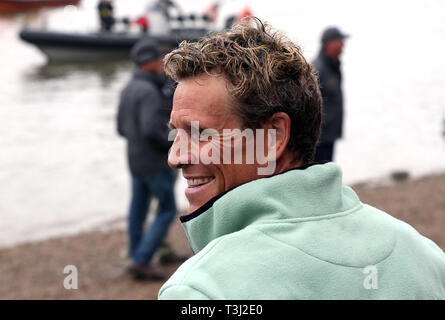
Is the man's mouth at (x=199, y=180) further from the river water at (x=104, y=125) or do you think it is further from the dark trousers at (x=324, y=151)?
the dark trousers at (x=324, y=151)

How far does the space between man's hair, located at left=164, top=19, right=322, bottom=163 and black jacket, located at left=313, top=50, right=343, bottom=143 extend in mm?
4474

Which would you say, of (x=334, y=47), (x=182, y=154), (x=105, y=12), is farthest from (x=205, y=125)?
(x=105, y=12)

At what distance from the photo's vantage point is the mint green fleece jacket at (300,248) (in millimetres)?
1076

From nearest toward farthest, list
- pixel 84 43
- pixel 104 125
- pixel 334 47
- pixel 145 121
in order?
pixel 145 121
pixel 334 47
pixel 104 125
pixel 84 43

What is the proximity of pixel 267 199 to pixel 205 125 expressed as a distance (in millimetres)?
236

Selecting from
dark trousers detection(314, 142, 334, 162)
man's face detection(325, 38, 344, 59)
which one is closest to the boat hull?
man's face detection(325, 38, 344, 59)

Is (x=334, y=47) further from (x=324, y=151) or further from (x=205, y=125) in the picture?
(x=205, y=125)

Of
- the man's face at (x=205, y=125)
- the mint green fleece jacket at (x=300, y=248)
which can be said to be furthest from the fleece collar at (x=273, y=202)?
the man's face at (x=205, y=125)

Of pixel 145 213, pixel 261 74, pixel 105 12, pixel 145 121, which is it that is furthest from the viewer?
pixel 105 12

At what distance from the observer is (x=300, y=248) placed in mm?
1130

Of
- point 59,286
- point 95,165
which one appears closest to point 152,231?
point 59,286

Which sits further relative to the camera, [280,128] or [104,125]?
[104,125]

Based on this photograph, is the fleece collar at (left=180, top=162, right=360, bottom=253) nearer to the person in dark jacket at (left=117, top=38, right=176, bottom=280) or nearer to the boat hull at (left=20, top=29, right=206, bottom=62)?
the person in dark jacket at (left=117, top=38, right=176, bottom=280)

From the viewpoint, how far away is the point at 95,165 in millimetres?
11258
